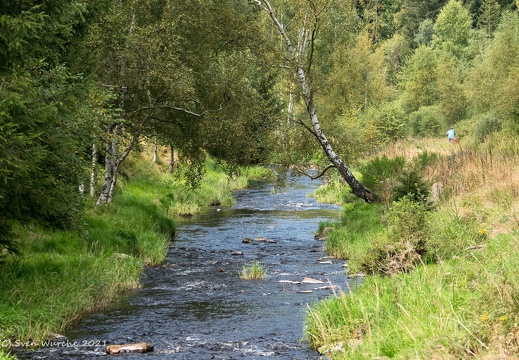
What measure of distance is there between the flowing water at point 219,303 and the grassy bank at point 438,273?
0.87 m

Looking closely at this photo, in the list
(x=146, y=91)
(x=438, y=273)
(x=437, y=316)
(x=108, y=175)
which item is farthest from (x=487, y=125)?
(x=437, y=316)

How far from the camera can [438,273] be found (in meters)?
10.4

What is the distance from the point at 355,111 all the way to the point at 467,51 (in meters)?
32.7

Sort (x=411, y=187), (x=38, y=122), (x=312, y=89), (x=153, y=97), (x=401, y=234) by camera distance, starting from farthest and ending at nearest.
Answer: (x=312, y=89)
(x=153, y=97)
(x=411, y=187)
(x=401, y=234)
(x=38, y=122)

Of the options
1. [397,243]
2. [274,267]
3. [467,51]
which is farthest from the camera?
[467,51]

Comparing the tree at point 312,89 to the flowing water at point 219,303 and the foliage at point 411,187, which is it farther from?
the foliage at point 411,187

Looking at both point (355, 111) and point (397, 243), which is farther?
point (355, 111)

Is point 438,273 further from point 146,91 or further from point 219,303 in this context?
Answer: point 146,91

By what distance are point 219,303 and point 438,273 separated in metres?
5.46

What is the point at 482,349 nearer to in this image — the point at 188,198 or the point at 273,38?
the point at 273,38

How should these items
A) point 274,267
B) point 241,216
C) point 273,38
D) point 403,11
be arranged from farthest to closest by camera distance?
point 403,11 < point 241,216 < point 273,38 < point 274,267

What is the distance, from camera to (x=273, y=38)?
24.8 metres

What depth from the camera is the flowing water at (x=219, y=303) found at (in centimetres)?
1102

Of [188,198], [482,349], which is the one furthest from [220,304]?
[188,198]
